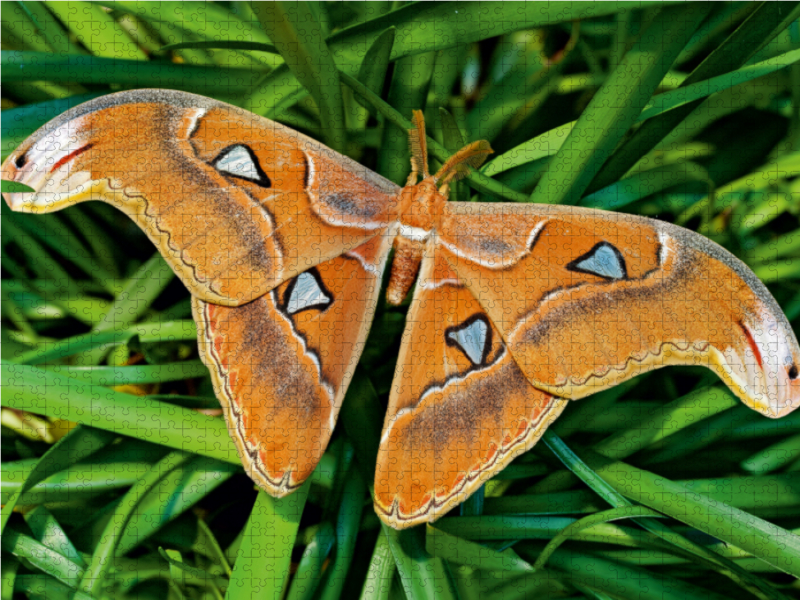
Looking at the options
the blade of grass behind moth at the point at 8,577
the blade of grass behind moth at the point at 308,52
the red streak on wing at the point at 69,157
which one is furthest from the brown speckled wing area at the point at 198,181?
the blade of grass behind moth at the point at 8,577

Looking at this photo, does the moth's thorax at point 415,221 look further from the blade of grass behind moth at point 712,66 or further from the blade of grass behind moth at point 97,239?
the blade of grass behind moth at point 97,239

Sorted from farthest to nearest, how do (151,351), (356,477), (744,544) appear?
(151,351) < (356,477) < (744,544)

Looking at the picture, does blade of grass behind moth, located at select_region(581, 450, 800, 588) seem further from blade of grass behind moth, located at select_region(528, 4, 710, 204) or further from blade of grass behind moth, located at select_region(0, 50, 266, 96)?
blade of grass behind moth, located at select_region(0, 50, 266, 96)

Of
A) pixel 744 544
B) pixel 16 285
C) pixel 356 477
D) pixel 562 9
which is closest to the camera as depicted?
pixel 744 544

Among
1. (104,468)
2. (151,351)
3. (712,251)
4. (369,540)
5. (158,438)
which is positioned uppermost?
(712,251)

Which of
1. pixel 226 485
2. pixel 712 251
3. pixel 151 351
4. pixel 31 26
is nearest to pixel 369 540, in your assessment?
pixel 226 485

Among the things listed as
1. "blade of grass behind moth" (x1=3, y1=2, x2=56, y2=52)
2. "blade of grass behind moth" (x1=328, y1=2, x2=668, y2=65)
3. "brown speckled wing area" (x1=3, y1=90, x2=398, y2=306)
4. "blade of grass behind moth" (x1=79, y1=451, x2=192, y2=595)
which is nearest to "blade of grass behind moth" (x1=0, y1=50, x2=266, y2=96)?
"blade of grass behind moth" (x1=3, y1=2, x2=56, y2=52)

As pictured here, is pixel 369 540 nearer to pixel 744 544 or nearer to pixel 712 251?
pixel 744 544
